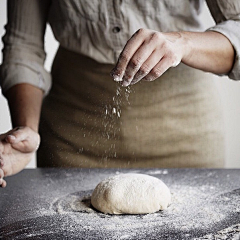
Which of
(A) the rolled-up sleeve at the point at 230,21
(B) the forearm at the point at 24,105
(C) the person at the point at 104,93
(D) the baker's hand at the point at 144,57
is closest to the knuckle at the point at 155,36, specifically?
(D) the baker's hand at the point at 144,57

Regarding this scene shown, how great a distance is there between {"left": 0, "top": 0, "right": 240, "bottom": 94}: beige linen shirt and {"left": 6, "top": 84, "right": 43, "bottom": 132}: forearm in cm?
3

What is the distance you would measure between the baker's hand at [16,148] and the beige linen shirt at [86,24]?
0.27 metres

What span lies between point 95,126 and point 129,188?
0.52 metres

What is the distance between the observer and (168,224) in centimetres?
91

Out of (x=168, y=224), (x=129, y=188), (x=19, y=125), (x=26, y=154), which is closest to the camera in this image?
→ (x=168, y=224)

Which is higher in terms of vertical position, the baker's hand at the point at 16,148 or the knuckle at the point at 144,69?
the knuckle at the point at 144,69

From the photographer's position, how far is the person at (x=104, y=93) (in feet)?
4.57

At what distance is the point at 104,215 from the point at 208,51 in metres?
0.51

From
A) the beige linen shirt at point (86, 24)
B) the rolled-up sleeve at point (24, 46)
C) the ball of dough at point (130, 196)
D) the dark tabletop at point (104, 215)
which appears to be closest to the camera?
the dark tabletop at point (104, 215)

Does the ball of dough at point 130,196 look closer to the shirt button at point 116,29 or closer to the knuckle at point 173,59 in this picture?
the knuckle at point 173,59

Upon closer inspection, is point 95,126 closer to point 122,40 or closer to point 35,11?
point 122,40

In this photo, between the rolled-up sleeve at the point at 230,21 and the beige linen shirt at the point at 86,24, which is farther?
the beige linen shirt at the point at 86,24

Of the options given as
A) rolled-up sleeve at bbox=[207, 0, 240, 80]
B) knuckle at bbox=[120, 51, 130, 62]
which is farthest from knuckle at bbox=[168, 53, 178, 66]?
rolled-up sleeve at bbox=[207, 0, 240, 80]

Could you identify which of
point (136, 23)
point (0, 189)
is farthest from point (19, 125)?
A: point (136, 23)
